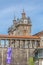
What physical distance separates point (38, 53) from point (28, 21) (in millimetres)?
27107

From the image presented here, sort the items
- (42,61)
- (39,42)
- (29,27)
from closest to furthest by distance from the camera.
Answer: (42,61) < (39,42) < (29,27)

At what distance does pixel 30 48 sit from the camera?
6975cm

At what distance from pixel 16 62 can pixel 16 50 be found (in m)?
2.63

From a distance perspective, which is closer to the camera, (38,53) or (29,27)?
(38,53)

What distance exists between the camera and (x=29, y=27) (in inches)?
3642

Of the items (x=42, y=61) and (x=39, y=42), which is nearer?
(x=42, y=61)

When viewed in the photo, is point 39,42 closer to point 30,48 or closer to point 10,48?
point 30,48

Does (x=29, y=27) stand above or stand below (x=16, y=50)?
above

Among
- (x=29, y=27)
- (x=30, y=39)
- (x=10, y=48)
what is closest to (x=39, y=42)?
(x=30, y=39)

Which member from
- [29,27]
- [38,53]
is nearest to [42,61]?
[38,53]

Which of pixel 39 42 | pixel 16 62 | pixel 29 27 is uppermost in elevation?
pixel 29 27

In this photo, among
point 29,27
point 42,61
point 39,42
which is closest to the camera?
point 42,61

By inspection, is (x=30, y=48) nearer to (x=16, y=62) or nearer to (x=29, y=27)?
(x=16, y=62)

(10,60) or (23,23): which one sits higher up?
(23,23)
